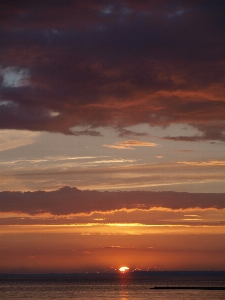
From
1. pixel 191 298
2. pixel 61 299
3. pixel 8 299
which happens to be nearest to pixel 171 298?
pixel 191 298

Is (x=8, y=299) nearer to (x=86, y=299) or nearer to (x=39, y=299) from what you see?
(x=39, y=299)

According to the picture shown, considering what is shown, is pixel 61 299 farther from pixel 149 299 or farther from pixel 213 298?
pixel 213 298

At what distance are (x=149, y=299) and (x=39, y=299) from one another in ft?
97.1

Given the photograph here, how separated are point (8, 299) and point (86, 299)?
20.7 m

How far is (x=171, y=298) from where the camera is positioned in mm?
138625


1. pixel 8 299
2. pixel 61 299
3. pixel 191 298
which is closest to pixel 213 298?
pixel 191 298

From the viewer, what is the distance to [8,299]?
440 feet

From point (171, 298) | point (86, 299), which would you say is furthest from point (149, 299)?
point (86, 299)

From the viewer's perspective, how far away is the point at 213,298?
136 meters

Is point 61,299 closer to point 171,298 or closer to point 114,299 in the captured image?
point 114,299

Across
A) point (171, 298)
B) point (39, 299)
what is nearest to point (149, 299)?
point (171, 298)

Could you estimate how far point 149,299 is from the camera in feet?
441

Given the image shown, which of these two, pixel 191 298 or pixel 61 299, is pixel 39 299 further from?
pixel 191 298

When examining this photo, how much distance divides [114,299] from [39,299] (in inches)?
800
